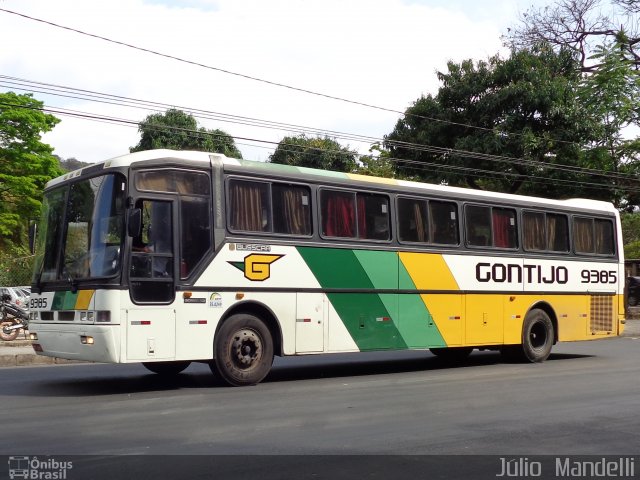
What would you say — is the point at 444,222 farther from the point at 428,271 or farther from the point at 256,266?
the point at 256,266

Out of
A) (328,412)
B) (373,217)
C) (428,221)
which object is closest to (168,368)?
(373,217)

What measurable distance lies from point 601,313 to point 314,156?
28753 millimetres

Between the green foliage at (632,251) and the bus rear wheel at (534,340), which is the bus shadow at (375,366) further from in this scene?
the green foliage at (632,251)

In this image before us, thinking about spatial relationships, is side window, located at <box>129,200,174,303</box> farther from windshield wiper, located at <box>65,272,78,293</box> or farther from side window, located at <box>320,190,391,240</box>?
side window, located at <box>320,190,391,240</box>

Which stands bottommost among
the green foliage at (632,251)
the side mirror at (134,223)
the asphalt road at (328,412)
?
the asphalt road at (328,412)

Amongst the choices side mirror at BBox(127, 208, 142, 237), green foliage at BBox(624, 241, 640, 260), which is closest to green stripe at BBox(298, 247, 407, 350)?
side mirror at BBox(127, 208, 142, 237)

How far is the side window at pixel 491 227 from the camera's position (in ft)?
50.1

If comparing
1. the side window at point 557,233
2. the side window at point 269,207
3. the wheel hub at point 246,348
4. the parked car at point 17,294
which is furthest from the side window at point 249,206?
the parked car at point 17,294

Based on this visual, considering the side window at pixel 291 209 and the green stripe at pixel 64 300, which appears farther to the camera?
the side window at pixel 291 209

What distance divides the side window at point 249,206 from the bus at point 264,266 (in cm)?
2

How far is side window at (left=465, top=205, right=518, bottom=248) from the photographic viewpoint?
1527 centimetres

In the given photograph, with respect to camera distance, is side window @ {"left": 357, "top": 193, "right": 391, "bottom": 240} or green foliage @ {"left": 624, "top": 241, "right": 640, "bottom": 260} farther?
green foliage @ {"left": 624, "top": 241, "right": 640, "bottom": 260}

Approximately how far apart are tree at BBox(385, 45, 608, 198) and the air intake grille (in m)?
13.1
